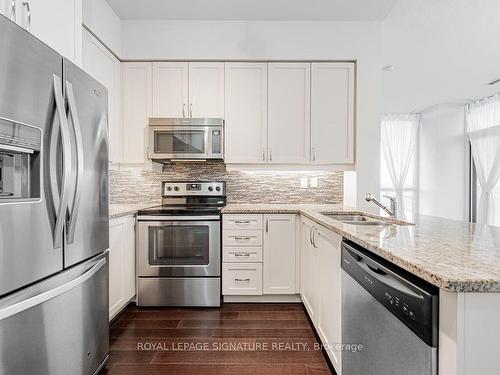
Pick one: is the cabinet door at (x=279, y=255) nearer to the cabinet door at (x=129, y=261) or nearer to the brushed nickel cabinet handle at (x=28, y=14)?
the cabinet door at (x=129, y=261)

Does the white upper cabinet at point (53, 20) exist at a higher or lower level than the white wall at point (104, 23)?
lower

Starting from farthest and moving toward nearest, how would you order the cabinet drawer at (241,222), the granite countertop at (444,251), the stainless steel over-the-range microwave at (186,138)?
→ the stainless steel over-the-range microwave at (186,138) < the cabinet drawer at (241,222) < the granite countertop at (444,251)

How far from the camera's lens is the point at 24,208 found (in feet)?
3.86

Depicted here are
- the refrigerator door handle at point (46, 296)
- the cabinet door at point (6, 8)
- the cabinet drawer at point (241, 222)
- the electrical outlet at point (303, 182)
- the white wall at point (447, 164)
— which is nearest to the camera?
the refrigerator door handle at point (46, 296)

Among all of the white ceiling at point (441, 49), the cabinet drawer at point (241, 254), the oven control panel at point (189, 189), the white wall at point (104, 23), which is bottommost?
the cabinet drawer at point (241, 254)

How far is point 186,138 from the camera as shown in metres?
3.16

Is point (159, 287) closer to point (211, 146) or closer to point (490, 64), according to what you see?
point (211, 146)

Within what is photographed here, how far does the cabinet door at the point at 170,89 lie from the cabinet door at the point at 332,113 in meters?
1.32

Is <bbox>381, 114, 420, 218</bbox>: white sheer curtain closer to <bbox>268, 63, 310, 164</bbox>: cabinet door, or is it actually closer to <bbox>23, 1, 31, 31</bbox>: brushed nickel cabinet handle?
<bbox>268, 63, 310, 164</bbox>: cabinet door

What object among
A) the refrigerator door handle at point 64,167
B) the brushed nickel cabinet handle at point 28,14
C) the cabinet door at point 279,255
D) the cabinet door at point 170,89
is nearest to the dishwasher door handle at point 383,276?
the refrigerator door handle at point 64,167

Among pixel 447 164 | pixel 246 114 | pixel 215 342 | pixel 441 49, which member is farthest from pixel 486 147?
pixel 215 342

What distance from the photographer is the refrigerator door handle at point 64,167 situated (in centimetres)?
132

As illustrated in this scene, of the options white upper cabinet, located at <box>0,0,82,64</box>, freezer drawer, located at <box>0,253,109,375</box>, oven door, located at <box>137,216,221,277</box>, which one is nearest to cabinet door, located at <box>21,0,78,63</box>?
white upper cabinet, located at <box>0,0,82,64</box>

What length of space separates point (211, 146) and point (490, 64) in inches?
145
